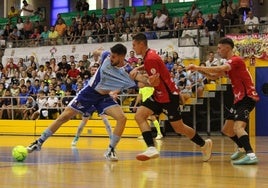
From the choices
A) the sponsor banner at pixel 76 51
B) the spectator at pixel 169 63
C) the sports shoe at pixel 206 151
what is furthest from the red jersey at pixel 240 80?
the sponsor banner at pixel 76 51

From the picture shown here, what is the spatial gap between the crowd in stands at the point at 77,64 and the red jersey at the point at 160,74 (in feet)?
33.3

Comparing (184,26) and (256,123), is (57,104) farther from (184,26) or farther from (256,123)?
(256,123)

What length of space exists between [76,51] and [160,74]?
56.6 ft

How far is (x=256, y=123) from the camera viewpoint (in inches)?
872

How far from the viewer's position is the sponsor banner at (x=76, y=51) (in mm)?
22656

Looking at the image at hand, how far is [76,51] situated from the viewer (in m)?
26.1

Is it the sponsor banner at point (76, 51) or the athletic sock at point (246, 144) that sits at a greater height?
the sponsor banner at point (76, 51)

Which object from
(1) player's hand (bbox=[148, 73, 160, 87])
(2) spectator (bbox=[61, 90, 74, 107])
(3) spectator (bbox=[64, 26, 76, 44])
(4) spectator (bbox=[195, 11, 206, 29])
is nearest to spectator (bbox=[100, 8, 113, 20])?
(3) spectator (bbox=[64, 26, 76, 44])

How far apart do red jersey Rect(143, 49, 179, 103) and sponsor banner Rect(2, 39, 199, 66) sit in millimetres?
13284

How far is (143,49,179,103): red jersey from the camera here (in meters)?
9.09

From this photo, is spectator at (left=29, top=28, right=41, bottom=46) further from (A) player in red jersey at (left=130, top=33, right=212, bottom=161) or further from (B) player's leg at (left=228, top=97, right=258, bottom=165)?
(B) player's leg at (left=228, top=97, right=258, bottom=165)

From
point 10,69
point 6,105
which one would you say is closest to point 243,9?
point 6,105

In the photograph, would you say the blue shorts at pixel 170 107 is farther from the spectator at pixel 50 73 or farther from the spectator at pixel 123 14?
the spectator at pixel 123 14

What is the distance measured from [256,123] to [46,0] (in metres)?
18.7
